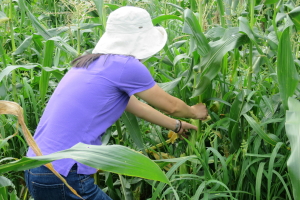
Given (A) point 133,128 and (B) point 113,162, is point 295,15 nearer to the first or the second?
(A) point 133,128

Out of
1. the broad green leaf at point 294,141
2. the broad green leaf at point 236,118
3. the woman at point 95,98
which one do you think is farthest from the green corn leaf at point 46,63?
the broad green leaf at point 294,141

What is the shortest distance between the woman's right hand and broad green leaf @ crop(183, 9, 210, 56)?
25 centimetres

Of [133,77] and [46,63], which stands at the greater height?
[133,77]

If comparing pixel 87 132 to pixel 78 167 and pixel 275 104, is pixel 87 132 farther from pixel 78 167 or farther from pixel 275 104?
pixel 275 104

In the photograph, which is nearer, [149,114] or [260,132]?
[260,132]

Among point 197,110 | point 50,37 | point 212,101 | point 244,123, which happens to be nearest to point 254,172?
point 244,123

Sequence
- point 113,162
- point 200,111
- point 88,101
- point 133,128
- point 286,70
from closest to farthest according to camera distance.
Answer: point 113,162
point 286,70
point 88,101
point 200,111
point 133,128

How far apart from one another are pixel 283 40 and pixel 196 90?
1.73 ft

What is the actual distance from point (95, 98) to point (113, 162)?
0.82 metres

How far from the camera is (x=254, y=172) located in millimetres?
1677

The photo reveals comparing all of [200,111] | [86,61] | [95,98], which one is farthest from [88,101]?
[200,111]

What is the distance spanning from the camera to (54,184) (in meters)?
1.59

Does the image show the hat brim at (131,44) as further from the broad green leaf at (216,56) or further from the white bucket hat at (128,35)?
the broad green leaf at (216,56)

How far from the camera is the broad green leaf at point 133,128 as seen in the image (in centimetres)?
201
